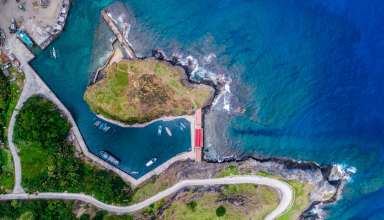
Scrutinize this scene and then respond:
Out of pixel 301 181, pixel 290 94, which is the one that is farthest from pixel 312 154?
pixel 290 94

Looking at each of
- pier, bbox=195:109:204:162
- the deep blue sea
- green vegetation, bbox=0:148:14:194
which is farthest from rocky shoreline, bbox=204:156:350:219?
green vegetation, bbox=0:148:14:194

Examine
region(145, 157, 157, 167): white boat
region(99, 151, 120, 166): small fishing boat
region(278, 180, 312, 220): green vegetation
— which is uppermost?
region(99, 151, 120, 166): small fishing boat

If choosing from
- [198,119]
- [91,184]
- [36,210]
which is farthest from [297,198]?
[36,210]

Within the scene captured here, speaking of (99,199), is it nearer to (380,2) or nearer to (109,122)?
(109,122)

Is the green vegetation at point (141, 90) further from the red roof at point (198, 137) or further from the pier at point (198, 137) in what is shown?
the red roof at point (198, 137)

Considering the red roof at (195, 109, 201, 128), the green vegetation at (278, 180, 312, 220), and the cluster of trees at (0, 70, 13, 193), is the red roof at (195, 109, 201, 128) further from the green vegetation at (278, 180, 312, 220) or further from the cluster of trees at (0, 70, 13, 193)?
the cluster of trees at (0, 70, 13, 193)

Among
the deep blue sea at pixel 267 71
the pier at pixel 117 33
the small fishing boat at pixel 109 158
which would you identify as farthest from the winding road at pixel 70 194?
the pier at pixel 117 33
